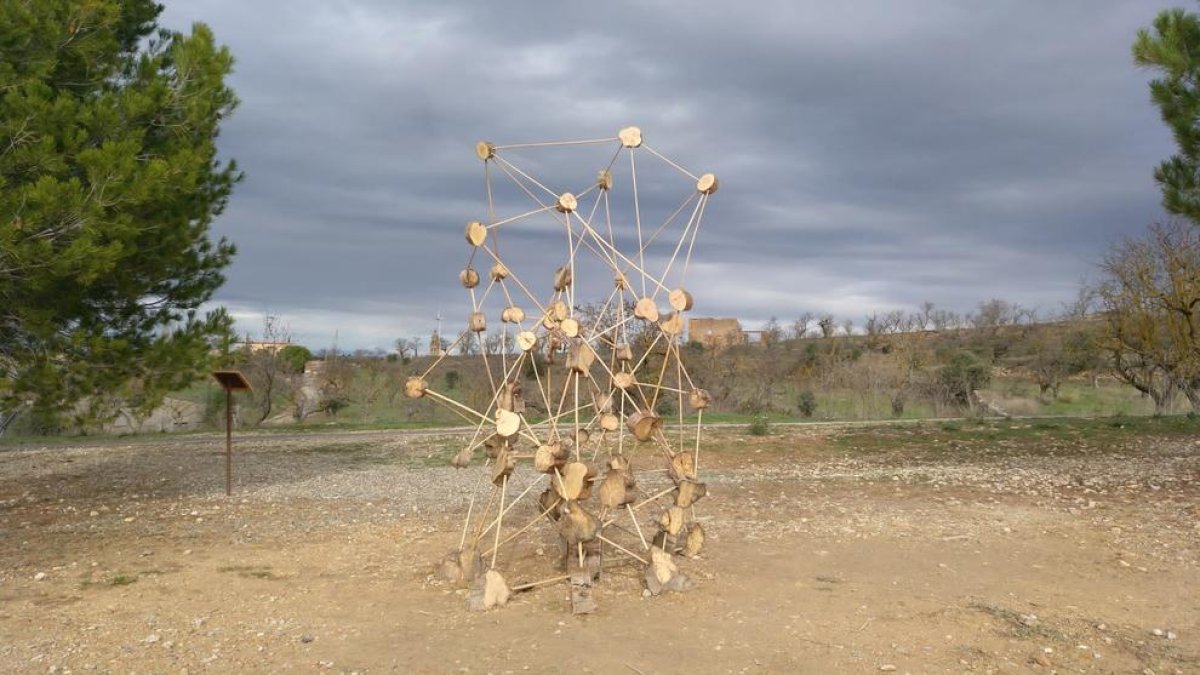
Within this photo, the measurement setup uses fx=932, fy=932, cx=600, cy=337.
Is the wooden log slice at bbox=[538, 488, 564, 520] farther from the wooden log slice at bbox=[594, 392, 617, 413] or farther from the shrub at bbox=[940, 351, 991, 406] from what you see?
the shrub at bbox=[940, 351, 991, 406]

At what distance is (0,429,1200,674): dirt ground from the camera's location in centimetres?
448

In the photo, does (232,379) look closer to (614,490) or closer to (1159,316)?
(614,490)

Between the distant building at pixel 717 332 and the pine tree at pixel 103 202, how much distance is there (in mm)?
20036

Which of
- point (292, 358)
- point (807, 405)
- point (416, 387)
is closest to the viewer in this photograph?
point (416, 387)

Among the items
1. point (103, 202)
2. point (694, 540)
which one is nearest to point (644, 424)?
point (694, 540)

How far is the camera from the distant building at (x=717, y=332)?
95.9ft

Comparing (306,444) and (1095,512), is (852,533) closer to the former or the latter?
(1095,512)

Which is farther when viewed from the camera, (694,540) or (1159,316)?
→ (1159,316)

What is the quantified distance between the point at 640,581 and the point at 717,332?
26316 millimetres

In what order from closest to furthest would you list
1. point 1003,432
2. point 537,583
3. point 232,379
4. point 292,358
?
point 537,583 < point 232,379 < point 1003,432 < point 292,358

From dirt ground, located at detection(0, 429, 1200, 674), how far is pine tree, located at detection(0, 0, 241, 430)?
4.65 ft

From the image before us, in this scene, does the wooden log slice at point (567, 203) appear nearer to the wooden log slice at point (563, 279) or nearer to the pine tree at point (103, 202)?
the wooden log slice at point (563, 279)

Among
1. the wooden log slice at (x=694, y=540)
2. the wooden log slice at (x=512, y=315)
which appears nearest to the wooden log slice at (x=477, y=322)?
the wooden log slice at (x=512, y=315)

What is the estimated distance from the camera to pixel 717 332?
31.8 m
